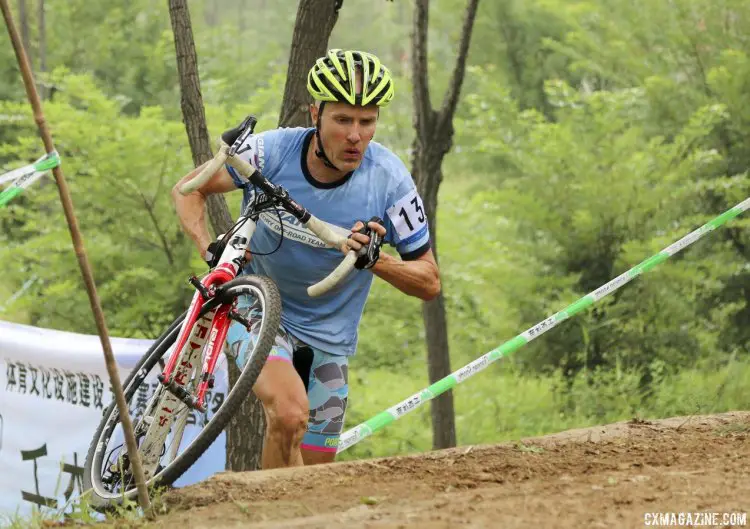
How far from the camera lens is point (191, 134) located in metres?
7.85

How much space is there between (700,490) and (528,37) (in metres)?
20.8

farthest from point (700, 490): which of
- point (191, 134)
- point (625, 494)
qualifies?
point (191, 134)

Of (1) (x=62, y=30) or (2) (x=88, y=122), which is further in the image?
(1) (x=62, y=30)

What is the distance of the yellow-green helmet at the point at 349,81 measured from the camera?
5.49 meters

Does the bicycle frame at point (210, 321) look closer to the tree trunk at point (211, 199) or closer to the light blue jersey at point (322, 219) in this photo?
the light blue jersey at point (322, 219)

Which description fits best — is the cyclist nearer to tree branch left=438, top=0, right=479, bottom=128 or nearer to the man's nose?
the man's nose

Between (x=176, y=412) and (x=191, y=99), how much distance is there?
9.93 feet

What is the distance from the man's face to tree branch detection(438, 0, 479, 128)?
4.25 meters

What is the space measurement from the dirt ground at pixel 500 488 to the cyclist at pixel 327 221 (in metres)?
0.53

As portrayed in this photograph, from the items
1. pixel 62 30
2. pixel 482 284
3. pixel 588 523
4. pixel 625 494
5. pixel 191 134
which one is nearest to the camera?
pixel 588 523

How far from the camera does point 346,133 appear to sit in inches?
217

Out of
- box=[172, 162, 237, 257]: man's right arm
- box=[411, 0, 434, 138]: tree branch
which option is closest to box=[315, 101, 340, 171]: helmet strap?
box=[172, 162, 237, 257]: man's right arm

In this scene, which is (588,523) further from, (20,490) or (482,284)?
(482,284)

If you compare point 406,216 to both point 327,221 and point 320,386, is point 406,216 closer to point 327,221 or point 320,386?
point 327,221
